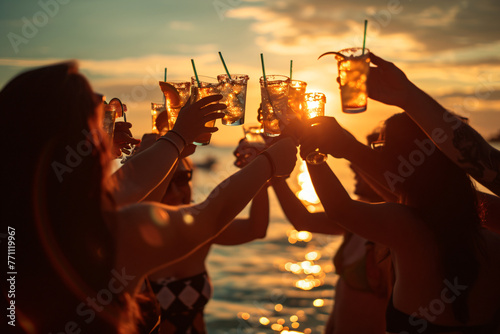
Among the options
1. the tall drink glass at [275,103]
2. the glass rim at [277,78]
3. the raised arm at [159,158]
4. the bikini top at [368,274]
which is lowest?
the bikini top at [368,274]

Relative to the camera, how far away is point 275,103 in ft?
10.4

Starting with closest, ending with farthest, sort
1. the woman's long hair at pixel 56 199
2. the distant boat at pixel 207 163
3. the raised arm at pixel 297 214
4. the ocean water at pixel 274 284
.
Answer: the woman's long hair at pixel 56 199 < the raised arm at pixel 297 214 < the ocean water at pixel 274 284 < the distant boat at pixel 207 163

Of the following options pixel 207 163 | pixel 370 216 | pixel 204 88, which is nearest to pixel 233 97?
pixel 204 88

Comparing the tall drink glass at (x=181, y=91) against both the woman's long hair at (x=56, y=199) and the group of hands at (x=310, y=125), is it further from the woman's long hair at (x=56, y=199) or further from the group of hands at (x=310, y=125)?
the woman's long hair at (x=56, y=199)

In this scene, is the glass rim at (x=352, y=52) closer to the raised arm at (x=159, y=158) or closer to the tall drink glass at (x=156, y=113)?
the raised arm at (x=159, y=158)

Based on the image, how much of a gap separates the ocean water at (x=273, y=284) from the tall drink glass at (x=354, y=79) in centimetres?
448

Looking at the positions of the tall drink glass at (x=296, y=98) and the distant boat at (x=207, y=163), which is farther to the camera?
the distant boat at (x=207, y=163)

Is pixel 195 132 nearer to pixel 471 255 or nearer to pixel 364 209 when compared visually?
pixel 364 209

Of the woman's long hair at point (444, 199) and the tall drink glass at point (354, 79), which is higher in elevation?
the tall drink glass at point (354, 79)

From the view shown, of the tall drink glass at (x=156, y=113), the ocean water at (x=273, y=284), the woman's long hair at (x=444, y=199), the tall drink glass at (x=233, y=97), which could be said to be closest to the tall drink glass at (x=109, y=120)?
the tall drink glass at (x=156, y=113)

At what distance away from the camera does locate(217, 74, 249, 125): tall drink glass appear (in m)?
3.22

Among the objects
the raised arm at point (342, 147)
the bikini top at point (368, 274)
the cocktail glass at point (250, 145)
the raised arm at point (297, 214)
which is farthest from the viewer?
the bikini top at point (368, 274)

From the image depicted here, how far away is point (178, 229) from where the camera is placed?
2.12 meters

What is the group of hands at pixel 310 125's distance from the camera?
9.09 ft
